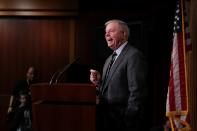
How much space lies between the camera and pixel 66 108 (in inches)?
94.8

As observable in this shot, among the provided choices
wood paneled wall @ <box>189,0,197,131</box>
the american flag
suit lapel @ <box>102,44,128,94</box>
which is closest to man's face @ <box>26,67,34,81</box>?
suit lapel @ <box>102,44,128,94</box>

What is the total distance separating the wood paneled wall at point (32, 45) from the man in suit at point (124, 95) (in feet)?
14.9

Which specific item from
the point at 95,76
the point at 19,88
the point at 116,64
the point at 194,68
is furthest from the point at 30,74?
the point at 194,68

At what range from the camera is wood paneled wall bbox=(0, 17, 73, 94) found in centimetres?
726

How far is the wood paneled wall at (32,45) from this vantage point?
7258mm

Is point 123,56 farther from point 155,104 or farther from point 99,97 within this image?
point 155,104

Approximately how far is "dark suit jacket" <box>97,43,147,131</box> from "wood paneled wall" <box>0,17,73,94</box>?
15.1 ft

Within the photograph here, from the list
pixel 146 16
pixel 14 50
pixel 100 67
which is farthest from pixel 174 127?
pixel 14 50

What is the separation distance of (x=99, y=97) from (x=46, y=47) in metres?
4.70

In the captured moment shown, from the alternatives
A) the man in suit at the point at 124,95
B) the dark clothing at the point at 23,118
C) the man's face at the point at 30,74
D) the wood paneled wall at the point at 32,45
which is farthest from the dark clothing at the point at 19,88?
the man in suit at the point at 124,95

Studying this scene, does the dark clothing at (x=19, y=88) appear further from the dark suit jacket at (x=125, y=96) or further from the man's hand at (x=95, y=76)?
the dark suit jacket at (x=125, y=96)

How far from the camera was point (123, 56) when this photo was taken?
2762mm

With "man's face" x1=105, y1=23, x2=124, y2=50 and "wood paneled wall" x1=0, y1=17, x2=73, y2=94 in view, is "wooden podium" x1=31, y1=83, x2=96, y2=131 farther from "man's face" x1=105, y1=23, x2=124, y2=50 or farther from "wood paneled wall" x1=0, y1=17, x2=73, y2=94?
"wood paneled wall" x1=0, y1=17, x2=73, y2=94

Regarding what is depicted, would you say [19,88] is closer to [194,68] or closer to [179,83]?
[179,83]
